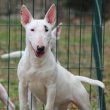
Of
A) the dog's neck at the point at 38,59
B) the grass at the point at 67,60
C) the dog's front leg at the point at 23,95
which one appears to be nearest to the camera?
the dog's neck at the point at 38,59

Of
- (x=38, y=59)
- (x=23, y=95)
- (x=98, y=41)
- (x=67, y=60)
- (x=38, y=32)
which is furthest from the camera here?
(x=67, y=60)

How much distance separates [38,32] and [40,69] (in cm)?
42

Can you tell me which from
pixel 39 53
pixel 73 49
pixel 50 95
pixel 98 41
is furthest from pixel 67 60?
pixel 39 53

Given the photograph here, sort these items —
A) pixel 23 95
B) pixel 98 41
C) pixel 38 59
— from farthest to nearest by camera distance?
pixel 98 41 < pixel 23 95 < pixel 38 59

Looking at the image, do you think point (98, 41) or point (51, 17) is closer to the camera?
point (51, 17)

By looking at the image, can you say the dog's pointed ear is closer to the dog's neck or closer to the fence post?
the dog's neck

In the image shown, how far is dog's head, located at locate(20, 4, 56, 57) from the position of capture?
5.15m

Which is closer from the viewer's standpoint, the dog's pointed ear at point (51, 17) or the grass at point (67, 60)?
the dog's pointed ear at point (51, 17)

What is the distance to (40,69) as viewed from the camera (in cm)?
550

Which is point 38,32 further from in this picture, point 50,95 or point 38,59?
point 50,95

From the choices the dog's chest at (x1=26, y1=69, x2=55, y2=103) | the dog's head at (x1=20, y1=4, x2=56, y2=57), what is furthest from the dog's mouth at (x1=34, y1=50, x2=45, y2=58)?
the dog's chest at (x1=26, y1=69, x2=55, y2=103)

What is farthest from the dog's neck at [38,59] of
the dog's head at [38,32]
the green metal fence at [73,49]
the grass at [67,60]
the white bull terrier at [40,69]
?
the grass at [67,60]

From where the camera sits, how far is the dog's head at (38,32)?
Answer: 5.15 m

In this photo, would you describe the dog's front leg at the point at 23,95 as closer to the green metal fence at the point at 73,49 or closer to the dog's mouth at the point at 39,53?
the dog's mouth at the point at 39,53
